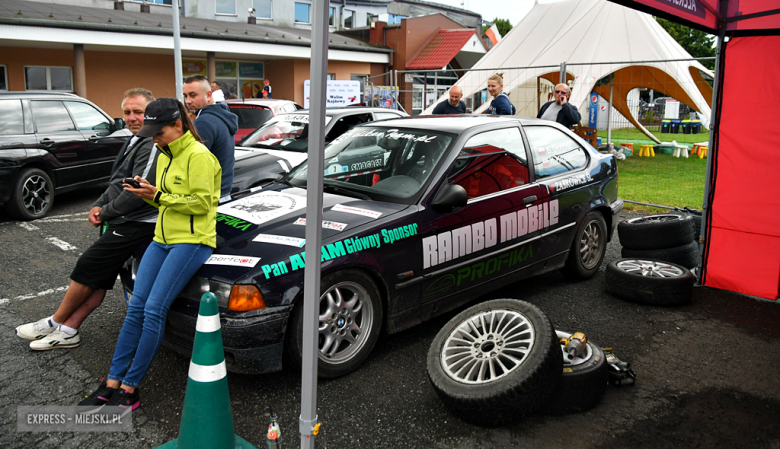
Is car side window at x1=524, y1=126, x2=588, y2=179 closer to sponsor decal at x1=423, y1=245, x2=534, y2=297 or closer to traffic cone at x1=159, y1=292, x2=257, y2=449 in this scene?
sponsor decal at x1=423, y1=245, x2=534, y2=297

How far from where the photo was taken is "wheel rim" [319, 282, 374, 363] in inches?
135

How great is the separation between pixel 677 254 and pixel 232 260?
418 centimetres

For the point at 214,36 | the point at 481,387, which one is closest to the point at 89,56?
the point at 214,36

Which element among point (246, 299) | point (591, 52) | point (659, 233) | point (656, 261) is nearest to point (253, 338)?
point (246, 299)

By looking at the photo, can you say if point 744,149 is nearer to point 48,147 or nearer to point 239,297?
point 239,297

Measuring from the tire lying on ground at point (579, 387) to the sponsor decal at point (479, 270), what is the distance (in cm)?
104

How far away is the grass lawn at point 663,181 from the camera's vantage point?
973 cm

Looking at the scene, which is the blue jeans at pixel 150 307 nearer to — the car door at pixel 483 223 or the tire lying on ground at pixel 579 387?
the car door at pixel 483 223

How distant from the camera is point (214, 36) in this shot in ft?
66.3

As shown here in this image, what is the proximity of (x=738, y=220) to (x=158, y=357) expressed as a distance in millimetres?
4901

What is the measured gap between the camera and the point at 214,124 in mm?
4668

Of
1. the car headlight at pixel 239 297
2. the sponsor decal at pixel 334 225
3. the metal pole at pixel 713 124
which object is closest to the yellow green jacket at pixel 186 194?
the car headlight at pixel 239 297

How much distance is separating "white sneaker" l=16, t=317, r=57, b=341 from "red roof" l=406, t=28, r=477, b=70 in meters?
26.4

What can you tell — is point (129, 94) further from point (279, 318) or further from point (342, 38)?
point (342, 38)
